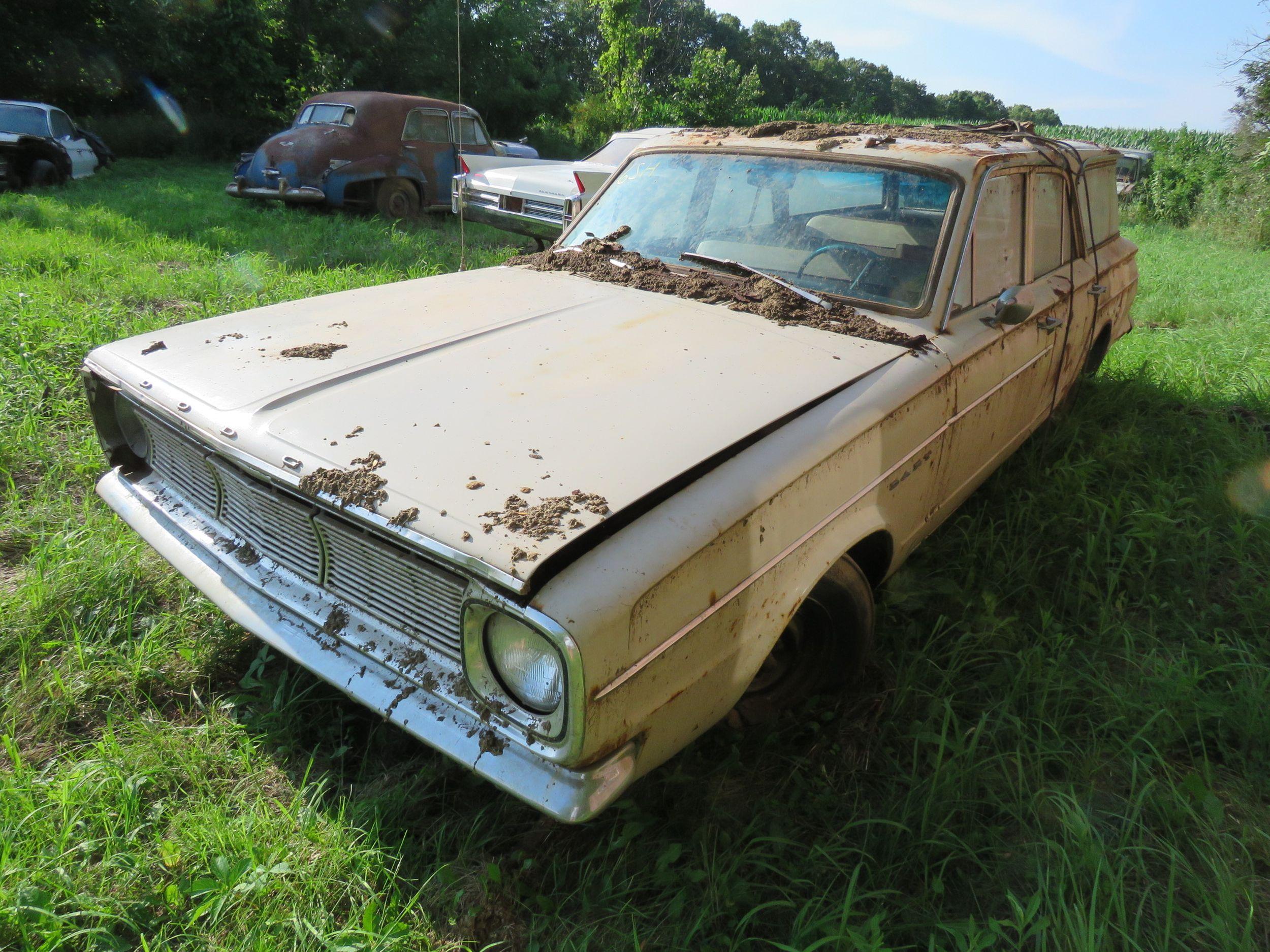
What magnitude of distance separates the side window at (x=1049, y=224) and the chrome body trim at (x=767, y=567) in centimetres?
114

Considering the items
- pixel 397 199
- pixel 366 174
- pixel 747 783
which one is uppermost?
pixel 366 174

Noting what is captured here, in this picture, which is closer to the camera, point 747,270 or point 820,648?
point 820,648

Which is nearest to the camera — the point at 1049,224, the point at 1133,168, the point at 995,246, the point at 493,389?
the point at 493,389

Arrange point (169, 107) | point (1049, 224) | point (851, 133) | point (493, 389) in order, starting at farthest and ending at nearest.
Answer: point (169, 107), point (1049, 224), point (851, 133), point (493, 389)

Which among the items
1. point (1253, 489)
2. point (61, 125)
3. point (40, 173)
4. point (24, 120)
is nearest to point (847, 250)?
point (1253, 489)

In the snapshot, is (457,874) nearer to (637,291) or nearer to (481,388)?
(481,388)

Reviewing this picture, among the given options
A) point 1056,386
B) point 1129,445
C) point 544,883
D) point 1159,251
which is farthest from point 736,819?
point 1159,251

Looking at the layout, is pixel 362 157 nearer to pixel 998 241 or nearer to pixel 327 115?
pixel 327 115

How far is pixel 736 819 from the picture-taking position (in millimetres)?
2096

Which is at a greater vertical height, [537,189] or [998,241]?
[998,241]

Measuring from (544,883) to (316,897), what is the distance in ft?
1.67

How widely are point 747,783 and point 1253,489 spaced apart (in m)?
3.15

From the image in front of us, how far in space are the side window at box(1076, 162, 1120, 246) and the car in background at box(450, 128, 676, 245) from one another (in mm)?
3218

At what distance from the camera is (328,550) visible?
1.92 metres
